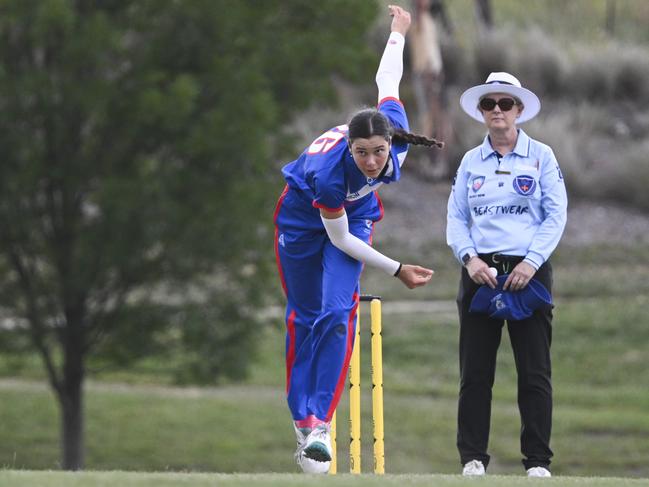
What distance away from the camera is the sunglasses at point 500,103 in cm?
759

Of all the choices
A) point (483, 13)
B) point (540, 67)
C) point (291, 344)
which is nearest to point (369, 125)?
point (291, 344)

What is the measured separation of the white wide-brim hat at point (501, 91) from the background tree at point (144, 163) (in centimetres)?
766

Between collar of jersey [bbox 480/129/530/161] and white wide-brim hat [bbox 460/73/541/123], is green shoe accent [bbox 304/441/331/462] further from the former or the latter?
white wide-brim hat [bbox 460/73/541/123]

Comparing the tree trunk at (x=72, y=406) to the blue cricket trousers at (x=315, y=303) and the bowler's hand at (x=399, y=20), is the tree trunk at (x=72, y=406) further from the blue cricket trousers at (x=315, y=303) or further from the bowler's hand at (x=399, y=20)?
the bowler's hand at (x=399, y=20)

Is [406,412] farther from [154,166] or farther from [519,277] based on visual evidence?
[519,277]

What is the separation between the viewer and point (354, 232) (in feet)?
24.3

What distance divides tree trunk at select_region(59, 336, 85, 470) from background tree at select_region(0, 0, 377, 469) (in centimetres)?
2

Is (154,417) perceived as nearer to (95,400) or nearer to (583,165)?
(95,400)

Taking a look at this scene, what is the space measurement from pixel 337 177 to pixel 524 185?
1054mm

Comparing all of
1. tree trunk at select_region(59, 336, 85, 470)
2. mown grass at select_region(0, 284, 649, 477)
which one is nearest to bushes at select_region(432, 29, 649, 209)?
mown grass at select_region(0, 284, 649, 477)

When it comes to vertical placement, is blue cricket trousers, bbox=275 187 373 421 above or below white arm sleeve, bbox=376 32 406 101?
below

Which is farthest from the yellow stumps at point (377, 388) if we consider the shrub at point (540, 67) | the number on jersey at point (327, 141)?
the shrub at point (540, 67)

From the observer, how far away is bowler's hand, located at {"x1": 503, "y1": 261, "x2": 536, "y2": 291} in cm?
731

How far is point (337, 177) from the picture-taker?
23.1 ft
